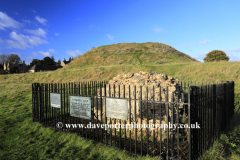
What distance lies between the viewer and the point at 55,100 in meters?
6.18

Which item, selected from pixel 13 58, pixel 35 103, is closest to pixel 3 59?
pixel 13 58

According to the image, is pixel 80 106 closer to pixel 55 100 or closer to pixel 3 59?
pixel 55 100

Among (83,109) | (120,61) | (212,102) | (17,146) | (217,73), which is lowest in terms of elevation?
(17,146)

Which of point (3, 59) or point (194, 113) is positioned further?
point (3, 59)

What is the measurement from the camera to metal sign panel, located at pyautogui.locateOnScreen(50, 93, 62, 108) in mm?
6047

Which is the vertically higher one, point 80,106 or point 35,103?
point 80,106

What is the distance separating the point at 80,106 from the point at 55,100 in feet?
5.34

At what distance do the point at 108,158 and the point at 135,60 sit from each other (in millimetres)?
33763

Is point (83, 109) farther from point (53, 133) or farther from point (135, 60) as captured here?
point (135, 60)

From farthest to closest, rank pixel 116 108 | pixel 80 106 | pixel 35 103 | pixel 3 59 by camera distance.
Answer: pixel 3 59
pixel 35 103
pixel 80 106
pixel 116 108

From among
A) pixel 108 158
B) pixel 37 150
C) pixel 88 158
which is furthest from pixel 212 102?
pixel 37 150

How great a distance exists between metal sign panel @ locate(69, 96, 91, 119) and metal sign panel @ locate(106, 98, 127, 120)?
0.92m

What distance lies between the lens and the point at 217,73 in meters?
19.7

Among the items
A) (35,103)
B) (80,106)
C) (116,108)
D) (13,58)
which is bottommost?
(35,103)
